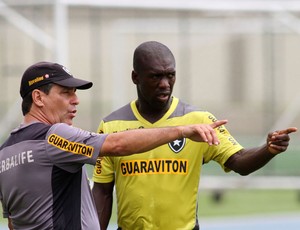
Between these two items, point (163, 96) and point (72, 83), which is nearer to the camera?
point (72, 83)

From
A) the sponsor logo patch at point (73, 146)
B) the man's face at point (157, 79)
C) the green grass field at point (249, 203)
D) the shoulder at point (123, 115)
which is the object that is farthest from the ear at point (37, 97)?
the green grass field at point (249, 203)

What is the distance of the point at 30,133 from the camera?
535 cm

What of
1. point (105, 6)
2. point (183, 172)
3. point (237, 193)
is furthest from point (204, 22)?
point (183, 172)

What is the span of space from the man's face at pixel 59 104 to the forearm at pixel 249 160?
1115 mm

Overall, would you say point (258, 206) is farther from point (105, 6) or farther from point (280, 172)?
point (105, 6)

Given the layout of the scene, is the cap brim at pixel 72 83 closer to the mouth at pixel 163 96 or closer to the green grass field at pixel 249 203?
the mouth at pixel 163 96

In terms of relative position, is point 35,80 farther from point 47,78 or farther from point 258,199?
point 258,199

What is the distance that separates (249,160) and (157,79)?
71 centimetres

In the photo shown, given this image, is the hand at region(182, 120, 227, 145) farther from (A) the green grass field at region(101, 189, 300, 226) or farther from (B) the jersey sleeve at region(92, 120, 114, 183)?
(A) the green grass field at region(101, 189, 300, 226)

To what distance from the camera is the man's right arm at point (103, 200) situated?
6.23 meters

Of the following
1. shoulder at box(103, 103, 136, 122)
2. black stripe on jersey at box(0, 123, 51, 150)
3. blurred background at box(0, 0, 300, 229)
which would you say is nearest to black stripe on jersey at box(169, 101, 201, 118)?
shoulder at box(103, 103, 136, 122)

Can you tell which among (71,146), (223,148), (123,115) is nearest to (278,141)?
(223,148)

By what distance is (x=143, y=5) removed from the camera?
14.9 m

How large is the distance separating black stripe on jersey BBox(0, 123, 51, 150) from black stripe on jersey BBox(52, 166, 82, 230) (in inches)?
7.6
